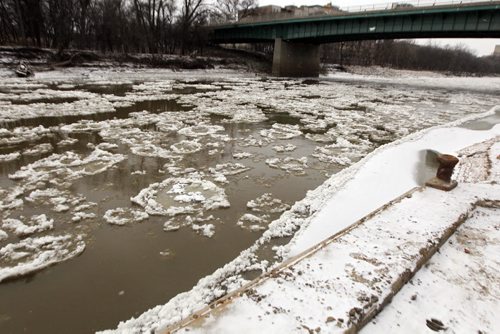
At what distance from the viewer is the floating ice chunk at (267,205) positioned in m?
4.85

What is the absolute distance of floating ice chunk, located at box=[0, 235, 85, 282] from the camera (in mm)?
3275

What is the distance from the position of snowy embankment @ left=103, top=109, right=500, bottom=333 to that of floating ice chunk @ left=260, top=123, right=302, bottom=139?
2787 mm

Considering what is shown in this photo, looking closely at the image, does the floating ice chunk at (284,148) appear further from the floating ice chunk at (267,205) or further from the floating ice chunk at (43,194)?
the floating ice chunk at (43,194)

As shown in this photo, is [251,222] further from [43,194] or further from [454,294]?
[43,194]

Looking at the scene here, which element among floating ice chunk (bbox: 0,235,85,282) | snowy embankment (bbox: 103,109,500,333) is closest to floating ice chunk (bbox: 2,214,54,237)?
floating ice chunk (bbox: 0,235,85,282)

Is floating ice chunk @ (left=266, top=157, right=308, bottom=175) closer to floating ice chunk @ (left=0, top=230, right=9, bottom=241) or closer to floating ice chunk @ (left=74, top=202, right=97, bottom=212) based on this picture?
floating ice chunk @ (left=74, top=202, right=97, bottom=212)

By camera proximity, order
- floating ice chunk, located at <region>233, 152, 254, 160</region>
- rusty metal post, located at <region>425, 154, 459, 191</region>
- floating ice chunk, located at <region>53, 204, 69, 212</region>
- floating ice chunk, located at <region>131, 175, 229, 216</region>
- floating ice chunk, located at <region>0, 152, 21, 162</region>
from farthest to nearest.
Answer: floating ice chunk, located at <region>233, 152, 254, 160</region> < floating ice chunk, located at <region>0, 152, 21, 162</region> < floating ice chunk, located at <region>131, 175, 229, 216</region> < floating ice chunk, located at <region>53, 204, 69, 212</region> < rusty metal post, located at <region>425, 154, 459, 191</region>

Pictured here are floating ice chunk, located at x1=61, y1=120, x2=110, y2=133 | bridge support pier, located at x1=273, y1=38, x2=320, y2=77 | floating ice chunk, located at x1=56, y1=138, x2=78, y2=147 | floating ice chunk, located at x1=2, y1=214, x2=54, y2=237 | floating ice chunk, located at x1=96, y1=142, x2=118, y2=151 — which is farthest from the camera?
bridge support pier, located at x1=273, y1=38, x2=320, y2=77

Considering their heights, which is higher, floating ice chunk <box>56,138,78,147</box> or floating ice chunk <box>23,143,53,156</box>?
floating ice chunk <box>56,138,78,147</box>

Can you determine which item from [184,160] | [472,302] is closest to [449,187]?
[472,302]

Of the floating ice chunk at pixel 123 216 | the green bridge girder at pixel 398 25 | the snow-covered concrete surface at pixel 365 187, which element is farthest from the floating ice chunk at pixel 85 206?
the green bridge girder at pixel 398 25

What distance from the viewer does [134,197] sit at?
5.04 metres

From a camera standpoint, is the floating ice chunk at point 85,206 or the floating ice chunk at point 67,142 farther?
the floating ice chunk at point 67,142

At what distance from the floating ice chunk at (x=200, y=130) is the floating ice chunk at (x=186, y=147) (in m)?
0.83
